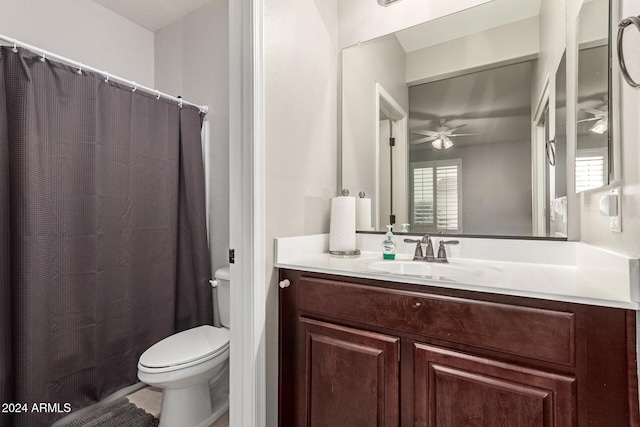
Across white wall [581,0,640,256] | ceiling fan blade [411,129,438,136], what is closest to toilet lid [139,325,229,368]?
ceiling fan blade [411,129,438,136]

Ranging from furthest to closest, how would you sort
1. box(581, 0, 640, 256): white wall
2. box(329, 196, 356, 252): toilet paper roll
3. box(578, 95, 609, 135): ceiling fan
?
1. box(329, 196, 356, 252): toilet paper roll
2. box(578, 95, 609, 135): ceiling fan
3. box(581, 0, 640, 256): white wall

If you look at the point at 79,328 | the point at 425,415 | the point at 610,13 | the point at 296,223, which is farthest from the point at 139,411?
the point at 610,13

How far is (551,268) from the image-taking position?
115cm

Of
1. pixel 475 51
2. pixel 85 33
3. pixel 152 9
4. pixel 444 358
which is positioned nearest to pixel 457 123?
pixel 475 51

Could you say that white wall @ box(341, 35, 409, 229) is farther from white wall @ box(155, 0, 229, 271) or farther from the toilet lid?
the toilet lid

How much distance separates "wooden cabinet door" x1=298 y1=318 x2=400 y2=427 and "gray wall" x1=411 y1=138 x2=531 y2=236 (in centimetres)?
73

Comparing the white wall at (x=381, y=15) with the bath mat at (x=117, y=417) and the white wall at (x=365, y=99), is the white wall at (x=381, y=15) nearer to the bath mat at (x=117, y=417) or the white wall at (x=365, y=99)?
the white wall at (x=365, y=99)

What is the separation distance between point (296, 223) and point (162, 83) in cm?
187

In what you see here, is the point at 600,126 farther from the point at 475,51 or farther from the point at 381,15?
the point at 381,15

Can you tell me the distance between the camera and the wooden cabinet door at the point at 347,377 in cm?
100

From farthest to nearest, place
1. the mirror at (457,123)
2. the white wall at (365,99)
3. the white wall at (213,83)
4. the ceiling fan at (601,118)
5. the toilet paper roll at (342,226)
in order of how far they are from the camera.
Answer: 1. the white wall at (213,83)
2. the white wall at (365,99)
3. the toilet paper roll at (342,226)
4. the mirror at (457,123)
5. the ceiling fan at (601,118)

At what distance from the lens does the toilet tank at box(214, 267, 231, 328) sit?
1883 millimetres

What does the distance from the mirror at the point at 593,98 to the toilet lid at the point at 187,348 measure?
175 centimetres

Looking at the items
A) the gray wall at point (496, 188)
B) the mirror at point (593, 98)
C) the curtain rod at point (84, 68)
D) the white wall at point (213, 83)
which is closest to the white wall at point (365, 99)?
the gray wall at point (496, 188)
